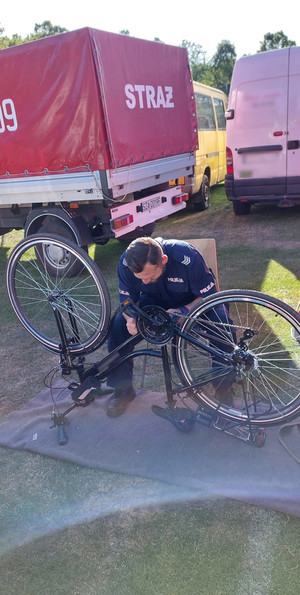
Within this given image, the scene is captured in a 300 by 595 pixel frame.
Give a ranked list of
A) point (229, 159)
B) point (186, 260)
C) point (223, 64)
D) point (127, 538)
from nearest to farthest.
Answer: point (127, 538), point (186, 260), point (229, 159), point (223, 64)

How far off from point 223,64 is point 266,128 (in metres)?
42.2

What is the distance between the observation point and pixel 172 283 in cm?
286

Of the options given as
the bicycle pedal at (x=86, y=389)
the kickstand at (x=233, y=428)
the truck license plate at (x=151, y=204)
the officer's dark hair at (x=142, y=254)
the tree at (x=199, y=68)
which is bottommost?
the kickstand at (x=233, y=428)

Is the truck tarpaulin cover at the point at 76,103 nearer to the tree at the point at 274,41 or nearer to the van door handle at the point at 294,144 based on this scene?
the van door handle at the point at 294,144

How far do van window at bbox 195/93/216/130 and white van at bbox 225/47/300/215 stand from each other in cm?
198

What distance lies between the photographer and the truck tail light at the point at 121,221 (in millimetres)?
5596

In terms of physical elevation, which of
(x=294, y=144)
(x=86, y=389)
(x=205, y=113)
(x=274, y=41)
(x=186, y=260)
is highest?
(x=274, y=41)

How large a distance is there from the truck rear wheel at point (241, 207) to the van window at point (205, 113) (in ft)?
6.38

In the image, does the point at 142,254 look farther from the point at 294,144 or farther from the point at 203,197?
the point at 203,197

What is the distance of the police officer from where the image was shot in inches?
100

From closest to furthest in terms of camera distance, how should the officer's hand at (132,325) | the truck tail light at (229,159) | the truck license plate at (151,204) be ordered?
1. the officer's hand at (132,325)
2. the truck license plate at (151,204)
3. the truck tail light at (229,159)

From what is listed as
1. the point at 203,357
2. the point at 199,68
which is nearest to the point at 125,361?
the point at 203,357

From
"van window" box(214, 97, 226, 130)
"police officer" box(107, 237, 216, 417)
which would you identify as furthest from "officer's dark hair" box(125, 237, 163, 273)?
"van window" box(214, 97, 226, 130)

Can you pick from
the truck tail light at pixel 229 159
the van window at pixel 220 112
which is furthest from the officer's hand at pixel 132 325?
the van window at pixel 220 112
